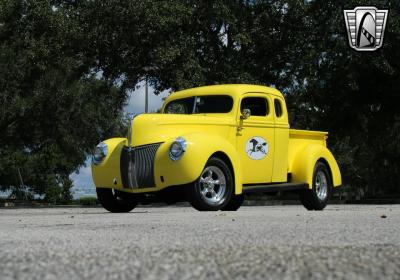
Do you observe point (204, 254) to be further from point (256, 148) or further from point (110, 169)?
point (256, 148)

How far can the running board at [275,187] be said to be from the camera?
11.5 metres

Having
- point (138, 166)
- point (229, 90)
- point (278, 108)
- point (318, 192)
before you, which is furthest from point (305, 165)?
point (138, 166)

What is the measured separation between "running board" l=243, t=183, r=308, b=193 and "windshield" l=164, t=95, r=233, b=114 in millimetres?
1373

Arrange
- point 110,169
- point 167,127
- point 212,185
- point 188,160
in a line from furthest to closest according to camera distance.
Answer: point 110,169, point 167,127, point 212,185, point 188,160

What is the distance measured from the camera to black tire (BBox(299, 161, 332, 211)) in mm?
12677

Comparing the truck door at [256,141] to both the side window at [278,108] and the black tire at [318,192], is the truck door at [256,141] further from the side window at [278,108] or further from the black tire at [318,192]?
the black tire at [318,192]

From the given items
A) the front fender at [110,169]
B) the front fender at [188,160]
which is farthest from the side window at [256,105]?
the front fender at [110,169]

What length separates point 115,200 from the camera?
11.9m

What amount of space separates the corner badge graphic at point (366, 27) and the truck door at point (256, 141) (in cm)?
1046

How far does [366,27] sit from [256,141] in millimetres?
11443

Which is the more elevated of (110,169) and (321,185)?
(110,169)

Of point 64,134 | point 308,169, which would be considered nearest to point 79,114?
point 64,134

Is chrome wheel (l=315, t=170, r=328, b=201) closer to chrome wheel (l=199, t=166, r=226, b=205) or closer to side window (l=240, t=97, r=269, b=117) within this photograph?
side window (l=240, t=97, r=269, b=117)

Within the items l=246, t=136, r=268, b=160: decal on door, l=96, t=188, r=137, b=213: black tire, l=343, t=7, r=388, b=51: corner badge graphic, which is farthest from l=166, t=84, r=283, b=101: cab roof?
l=343, t=7, r=388, b=51: corner badge graphic
